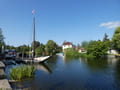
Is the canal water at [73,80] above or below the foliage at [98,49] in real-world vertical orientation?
below

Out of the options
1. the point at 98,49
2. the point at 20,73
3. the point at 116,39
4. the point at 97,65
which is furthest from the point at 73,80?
the point at 116,39

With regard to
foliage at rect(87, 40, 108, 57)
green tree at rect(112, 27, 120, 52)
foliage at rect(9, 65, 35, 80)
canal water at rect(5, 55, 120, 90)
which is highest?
green tree at rect(112, 27, 120, 52)

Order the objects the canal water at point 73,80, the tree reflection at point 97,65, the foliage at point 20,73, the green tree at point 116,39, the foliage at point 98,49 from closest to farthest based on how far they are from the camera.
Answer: the canal water at point 73,80, the foliage at point 20,73, the tree reflection at point 97,65, the foliage at point 98,49, the green tree at point 116,39

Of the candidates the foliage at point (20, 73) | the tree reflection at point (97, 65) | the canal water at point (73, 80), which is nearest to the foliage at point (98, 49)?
the tree reflection at point (97, 65)

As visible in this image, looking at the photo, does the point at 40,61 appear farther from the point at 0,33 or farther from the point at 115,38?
the point at 0,33

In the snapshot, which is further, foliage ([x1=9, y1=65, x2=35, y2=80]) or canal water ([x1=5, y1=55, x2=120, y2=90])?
foliage ([x1=9, y1=65, x2=35, y2=80])

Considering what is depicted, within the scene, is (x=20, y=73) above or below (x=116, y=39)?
below

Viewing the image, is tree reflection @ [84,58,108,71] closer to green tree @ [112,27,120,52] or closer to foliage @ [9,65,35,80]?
foliage @ [9,65,35,80]

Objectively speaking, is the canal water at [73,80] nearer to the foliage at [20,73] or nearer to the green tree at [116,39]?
A: the foliage at [20,73]

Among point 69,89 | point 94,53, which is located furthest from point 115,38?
point 69,89

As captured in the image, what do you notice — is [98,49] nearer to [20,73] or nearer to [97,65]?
[97,65]

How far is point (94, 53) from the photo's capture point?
2659 cm

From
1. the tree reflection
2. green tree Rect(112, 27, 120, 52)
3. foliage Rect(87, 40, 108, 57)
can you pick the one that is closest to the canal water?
the tree reflection

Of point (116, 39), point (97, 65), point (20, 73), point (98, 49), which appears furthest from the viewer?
point (116, 39)
